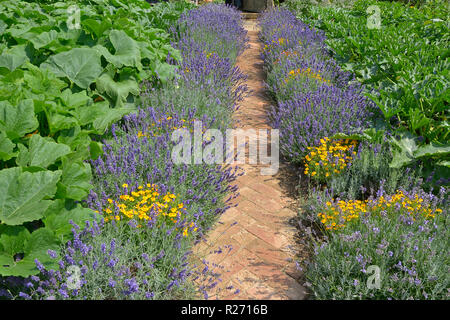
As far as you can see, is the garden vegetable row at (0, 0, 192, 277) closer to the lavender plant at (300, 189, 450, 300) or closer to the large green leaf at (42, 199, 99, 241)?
the large green leaf at (42, 199, 99, 241)

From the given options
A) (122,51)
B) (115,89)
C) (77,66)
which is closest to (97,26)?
(122,51)

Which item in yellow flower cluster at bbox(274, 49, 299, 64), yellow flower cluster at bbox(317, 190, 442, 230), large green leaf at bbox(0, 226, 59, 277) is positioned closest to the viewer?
large green leaf at bbox(0, 226, 59, 277)

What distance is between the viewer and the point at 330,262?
215cm

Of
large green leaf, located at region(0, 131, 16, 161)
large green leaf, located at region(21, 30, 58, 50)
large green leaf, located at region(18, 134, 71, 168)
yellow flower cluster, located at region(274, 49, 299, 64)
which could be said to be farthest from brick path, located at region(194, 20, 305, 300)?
yellow flower cluster, located at region(274, 49, 299, 64)

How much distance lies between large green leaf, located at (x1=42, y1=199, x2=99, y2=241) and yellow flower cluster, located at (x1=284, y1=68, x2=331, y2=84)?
11.2ft

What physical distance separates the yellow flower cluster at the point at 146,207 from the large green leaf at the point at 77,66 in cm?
104

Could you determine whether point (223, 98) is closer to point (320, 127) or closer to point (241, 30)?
point (320, 127)

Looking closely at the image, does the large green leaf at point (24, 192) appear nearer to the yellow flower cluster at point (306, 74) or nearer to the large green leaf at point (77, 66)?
the large green leaf at point (77, 66)

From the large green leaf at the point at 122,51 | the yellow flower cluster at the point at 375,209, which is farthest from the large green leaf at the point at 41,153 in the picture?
the yellow flower cluster at the point at 375,209

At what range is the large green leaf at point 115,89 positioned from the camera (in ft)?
9.75

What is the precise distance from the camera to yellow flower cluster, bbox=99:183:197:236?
7.13 ft

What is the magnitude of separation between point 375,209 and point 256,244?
87 cm

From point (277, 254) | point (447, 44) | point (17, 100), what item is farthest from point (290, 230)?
point (447, 44)
